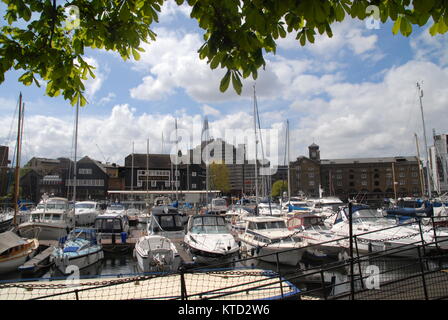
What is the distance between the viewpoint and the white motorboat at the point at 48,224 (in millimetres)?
27000

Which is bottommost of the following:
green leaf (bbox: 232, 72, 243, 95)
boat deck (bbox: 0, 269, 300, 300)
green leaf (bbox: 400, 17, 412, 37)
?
boat deck (bbox: 0, 269, 300, 300)

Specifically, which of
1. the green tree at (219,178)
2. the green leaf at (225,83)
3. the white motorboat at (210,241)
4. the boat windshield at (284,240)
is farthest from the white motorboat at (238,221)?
the green tree at (219,178)

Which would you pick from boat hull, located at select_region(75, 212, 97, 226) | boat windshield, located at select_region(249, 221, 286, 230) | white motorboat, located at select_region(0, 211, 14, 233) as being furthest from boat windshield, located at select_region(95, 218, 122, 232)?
boat hull, located at select_region(75, 212, 97, 226)

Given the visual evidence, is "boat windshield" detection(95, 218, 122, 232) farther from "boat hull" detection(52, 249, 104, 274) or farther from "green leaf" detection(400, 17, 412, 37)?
"green leaf" detection(400, 17, 412, 37)

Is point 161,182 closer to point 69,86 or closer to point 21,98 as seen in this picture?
point 21,98

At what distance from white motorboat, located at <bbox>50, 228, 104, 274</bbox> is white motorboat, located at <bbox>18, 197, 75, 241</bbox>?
4.72 metres

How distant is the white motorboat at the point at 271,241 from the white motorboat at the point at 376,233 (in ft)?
12.4

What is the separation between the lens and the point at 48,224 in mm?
27688

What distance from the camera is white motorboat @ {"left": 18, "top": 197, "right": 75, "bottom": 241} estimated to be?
27.0m

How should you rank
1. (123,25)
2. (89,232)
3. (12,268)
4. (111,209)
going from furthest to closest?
(111,209) < (89,232) < (12,268) < (123,25)

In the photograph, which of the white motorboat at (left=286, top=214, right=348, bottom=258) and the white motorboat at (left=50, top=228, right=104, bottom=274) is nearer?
the white motorboat at (left=50, top=228, right=104, bottom=274)

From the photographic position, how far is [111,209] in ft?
148
